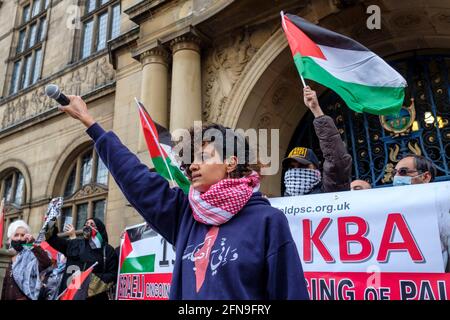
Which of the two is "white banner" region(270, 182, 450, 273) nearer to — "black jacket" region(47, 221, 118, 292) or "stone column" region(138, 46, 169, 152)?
"black jacket" region(47, 221, 118, 292)

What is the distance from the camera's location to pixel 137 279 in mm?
4316

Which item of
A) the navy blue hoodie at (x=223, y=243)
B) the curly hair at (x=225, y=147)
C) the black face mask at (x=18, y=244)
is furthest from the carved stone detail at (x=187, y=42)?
the navy blue hoodie at (x=223, y=243)

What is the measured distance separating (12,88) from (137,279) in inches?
532

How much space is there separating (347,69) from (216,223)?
2811mm

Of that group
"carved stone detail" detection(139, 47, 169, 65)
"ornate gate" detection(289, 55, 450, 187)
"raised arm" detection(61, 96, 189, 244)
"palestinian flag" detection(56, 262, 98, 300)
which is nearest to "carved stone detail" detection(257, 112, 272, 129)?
"ornate gate" detection(289, 55, 450, 187)

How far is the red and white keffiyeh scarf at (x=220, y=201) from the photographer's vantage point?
160 cm

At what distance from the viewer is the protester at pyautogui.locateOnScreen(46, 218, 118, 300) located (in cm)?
480

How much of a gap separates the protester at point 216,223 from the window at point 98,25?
11.1 metres

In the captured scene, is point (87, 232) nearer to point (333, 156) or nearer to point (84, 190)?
point (333, 156)

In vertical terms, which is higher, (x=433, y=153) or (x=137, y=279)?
(x=433, y=153)

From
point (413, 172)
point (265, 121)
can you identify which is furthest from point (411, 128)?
point (413, 172)

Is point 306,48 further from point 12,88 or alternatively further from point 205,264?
point 12,88

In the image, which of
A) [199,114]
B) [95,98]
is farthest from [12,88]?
[199,114]

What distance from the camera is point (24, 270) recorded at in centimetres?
498
